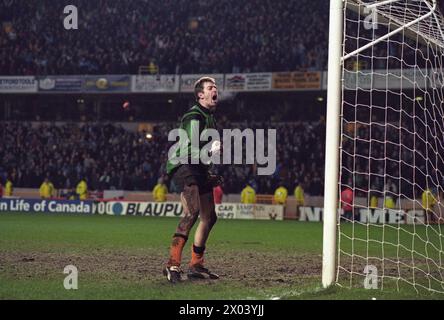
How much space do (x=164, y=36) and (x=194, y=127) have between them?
28.4 meters

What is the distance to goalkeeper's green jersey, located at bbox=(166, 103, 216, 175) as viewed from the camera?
7.62 metres

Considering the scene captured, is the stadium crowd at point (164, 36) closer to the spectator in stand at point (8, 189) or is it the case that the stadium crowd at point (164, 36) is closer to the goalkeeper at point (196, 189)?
the spectator in stand at point (8, 189)

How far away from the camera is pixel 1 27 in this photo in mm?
38250

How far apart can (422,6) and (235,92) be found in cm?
2392

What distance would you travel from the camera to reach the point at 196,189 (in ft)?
25.4

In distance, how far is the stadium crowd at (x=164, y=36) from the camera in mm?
32688

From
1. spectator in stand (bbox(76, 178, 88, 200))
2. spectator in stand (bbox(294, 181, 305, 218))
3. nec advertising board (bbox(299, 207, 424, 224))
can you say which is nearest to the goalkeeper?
nec advertising board (bbox(299, 207, 424, 224))

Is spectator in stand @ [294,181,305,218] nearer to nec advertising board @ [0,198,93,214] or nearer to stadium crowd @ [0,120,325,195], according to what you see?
stadium crowd @ [0,120,325,195]

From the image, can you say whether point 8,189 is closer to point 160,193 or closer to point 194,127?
point 160,193

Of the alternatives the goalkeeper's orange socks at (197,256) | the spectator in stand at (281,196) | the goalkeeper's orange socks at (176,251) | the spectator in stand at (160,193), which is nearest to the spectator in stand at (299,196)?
the spectator in stand at (281,196)

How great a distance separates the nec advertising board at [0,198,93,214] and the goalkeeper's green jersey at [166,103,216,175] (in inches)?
813

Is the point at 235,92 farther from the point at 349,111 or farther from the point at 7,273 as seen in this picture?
the point at 7,273

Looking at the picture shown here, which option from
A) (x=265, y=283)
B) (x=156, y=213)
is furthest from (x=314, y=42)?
(x=265, y=283)

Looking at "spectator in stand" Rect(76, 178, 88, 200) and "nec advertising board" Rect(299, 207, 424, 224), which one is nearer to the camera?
"nec advertising board" Rect(299, 207, 424, 224)
